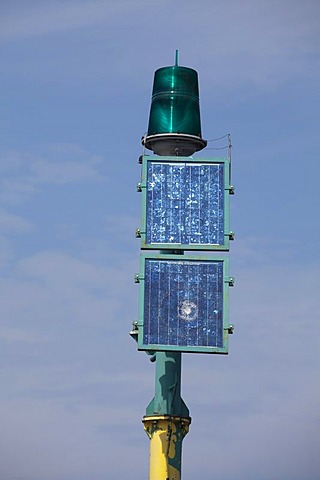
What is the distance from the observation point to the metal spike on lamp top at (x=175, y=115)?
76.2 meters

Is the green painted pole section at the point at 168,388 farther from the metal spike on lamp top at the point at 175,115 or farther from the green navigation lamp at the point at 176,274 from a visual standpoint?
the metal spike on lamp top at the point at 175,115

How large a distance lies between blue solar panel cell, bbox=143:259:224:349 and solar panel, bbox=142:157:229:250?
111cm

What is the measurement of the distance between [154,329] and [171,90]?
12372 mm

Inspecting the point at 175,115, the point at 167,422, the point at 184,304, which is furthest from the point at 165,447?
the point at 175,115

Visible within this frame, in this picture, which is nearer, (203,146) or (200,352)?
(200,352)

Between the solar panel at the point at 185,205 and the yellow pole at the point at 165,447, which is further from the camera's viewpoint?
the solar panel at the point at 185,205

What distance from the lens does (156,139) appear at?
250 ft

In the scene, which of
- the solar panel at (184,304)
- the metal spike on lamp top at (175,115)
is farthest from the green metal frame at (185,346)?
the metal spike on lamp top at (175,115)

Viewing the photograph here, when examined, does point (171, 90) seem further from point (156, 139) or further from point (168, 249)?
point (168, 249)

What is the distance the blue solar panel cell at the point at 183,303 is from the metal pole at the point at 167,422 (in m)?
2.15

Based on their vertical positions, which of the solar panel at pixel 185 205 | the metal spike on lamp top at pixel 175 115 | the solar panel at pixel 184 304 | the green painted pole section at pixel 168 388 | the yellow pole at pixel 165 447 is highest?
the metal spike on lamp top at pixel 175 115

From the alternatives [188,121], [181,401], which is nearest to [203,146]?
[188,121]

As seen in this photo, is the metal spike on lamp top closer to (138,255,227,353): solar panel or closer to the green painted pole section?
(138,255,227,353): solar panel

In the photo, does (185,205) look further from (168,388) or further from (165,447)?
(165,447)
